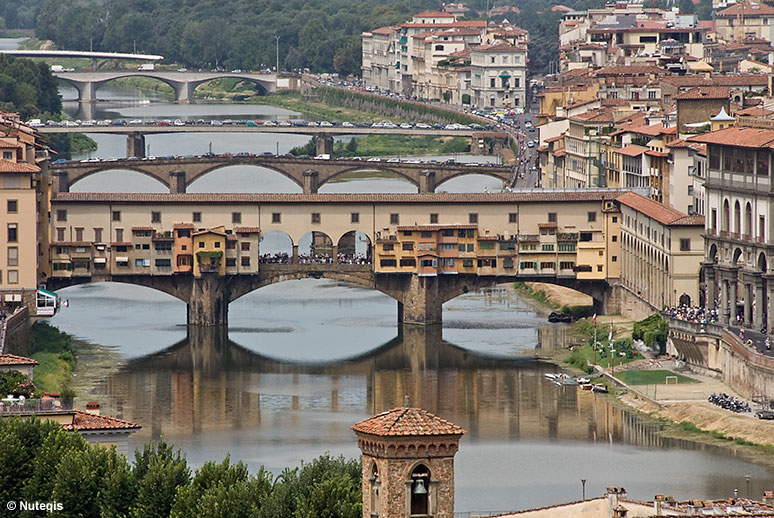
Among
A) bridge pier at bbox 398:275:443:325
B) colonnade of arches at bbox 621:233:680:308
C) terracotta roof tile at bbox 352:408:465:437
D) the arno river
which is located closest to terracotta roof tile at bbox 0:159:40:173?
the arno river

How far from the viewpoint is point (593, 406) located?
75.5 m

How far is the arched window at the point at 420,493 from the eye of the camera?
122ft

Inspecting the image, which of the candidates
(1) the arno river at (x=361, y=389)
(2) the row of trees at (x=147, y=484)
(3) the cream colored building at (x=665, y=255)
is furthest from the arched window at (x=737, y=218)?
(2) the row of trees at (x=147, y=484)

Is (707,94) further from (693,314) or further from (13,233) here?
(13,233)

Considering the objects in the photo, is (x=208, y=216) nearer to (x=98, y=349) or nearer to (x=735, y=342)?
(x=98, y=349)

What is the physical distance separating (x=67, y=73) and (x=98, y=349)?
4483 inches

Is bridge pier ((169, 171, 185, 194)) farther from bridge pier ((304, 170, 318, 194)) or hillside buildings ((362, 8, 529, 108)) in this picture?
hillside buildings ((362, 8, 529, 108))

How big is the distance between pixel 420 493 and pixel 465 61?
14782 cm

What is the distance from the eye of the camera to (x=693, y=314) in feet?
270

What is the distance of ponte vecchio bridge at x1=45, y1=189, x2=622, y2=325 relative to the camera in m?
95.9

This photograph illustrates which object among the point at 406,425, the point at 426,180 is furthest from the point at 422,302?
the point at 406,425

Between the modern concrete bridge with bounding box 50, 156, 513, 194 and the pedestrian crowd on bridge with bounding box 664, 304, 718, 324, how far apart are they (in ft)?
148

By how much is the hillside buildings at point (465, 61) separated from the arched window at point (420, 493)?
450 ft

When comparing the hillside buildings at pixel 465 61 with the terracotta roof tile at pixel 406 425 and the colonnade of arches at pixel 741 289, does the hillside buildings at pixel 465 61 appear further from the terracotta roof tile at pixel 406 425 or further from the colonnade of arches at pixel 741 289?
the terracotta roof tile at pixel 406 425
